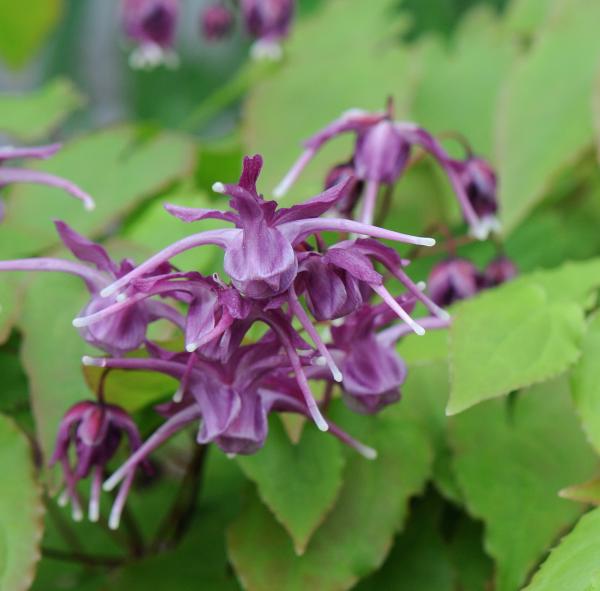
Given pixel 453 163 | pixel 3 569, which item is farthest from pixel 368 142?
pixel 3 569

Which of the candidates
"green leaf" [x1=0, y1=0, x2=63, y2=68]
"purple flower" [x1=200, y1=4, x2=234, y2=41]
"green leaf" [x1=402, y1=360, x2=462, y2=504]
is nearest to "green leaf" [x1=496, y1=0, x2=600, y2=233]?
"green leaf" [x1=402, y1=360, x2=462, y2=504]

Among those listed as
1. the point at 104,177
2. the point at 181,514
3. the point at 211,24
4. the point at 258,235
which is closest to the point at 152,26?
the point at 211,24

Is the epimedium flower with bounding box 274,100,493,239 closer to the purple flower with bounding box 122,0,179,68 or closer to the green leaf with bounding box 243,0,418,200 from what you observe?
the green leaf with bounding box 243,0,418,200

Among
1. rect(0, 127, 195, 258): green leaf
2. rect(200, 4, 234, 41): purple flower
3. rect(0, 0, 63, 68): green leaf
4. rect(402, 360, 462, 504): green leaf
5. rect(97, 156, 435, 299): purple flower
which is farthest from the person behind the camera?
rect(0, 0, 63, 68): green leaf

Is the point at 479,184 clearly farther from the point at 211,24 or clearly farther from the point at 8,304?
the point at 211,24

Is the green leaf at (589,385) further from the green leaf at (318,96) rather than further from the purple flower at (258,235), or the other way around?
the green leaf at (318,96)

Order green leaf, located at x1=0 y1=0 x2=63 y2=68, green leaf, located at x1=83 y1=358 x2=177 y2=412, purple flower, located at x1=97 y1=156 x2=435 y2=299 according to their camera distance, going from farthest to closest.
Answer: green leaf, located at x1=0 y1=0 x2=63 y2=68 → green leaf, located at x1=83 y1=358 x2=177 y2=412 → purple flower, located at x1=97 y1=156 x2=435 y2=299
